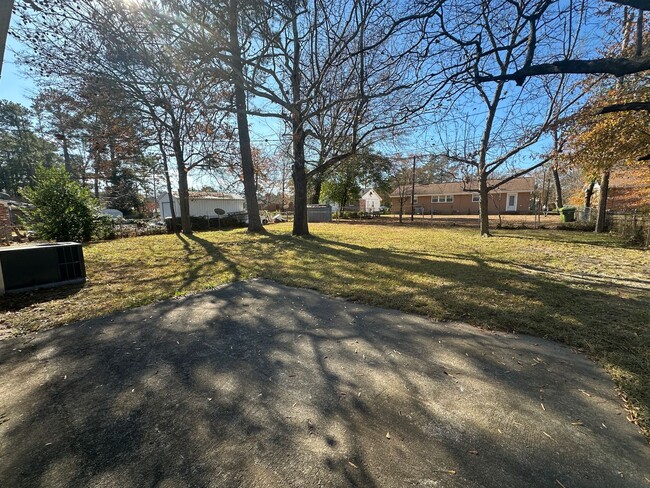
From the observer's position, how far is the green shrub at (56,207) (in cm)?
1027

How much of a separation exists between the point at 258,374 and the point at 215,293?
2.68 meters

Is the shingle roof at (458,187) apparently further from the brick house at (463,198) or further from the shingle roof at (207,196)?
the shingle roof at (207,196)

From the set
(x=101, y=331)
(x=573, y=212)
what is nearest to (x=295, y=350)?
(x=101, y=331)

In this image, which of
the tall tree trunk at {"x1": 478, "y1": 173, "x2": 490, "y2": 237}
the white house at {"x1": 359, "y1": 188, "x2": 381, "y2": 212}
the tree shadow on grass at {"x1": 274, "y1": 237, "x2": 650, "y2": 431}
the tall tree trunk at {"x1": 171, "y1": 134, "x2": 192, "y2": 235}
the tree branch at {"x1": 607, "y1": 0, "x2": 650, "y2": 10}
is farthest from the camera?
the white house at {"x1": 359, "y1": 188, "x2": 381, "y2": 212}

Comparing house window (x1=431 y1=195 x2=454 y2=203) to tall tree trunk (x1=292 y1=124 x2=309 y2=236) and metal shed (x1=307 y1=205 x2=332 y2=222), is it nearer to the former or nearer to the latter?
metal shed (x1=307 y1=205 x2=332 y2=222)

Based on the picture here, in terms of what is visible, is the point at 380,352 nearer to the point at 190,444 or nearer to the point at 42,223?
the point at 190,444

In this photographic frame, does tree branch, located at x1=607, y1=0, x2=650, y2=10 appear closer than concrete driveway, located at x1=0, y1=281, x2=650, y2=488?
No

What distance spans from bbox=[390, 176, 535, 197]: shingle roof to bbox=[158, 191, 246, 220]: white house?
72.2 feet

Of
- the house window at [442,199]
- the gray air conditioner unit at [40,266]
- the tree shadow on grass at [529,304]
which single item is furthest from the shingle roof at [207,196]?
the house window at [442,199]

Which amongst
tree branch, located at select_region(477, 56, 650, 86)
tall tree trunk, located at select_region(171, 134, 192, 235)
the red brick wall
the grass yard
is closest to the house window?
the red brick wall

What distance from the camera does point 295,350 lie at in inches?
110

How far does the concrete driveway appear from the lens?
58.1 inches

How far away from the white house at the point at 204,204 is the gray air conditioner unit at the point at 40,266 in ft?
61.5

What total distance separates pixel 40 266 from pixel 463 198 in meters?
35.9
